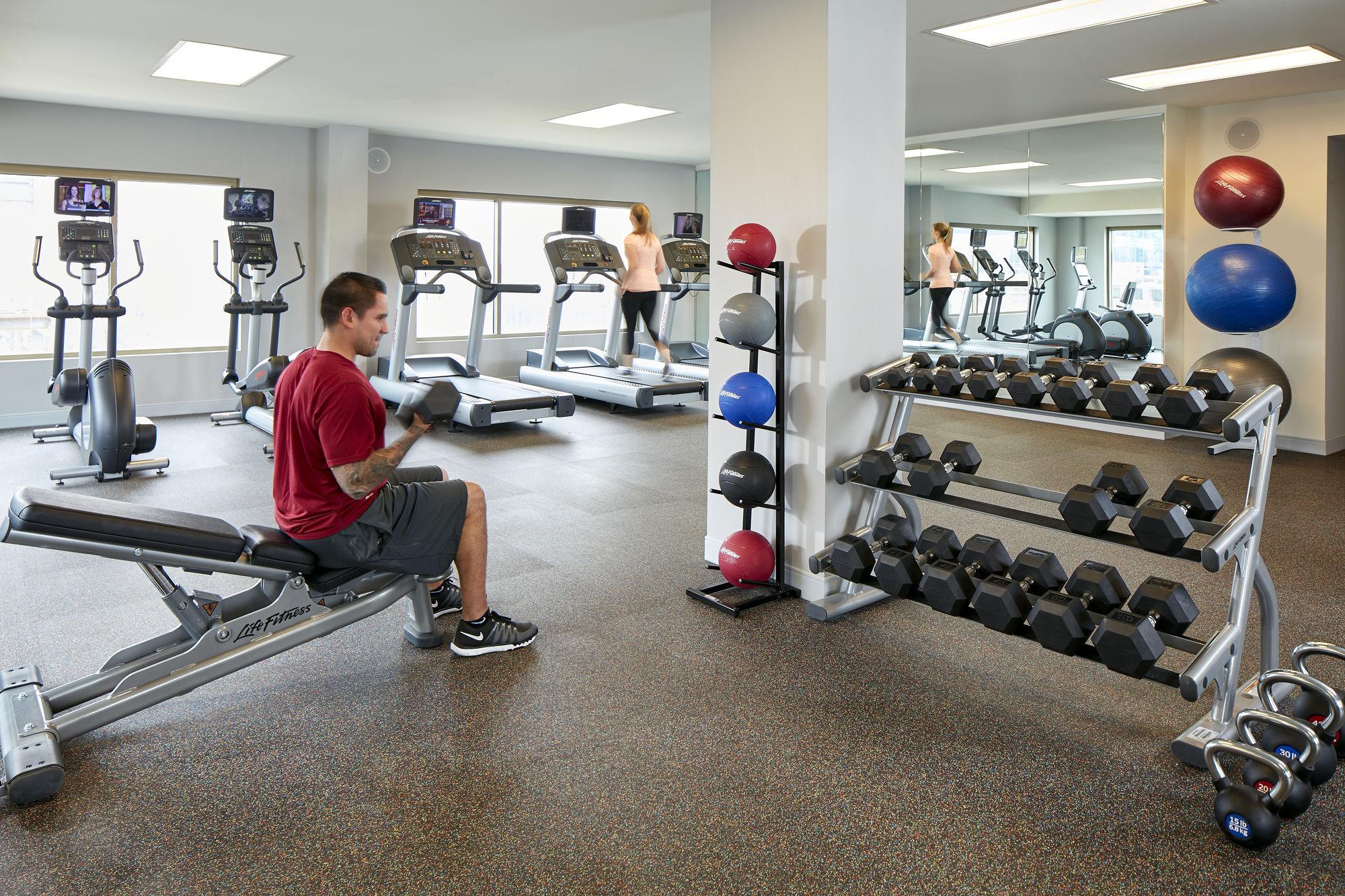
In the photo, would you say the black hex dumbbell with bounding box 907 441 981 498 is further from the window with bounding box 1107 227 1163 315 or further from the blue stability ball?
the window with bounding box 1107 227 1163 315

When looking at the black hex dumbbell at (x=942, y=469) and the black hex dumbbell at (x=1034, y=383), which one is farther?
the black hex dumbbell at (x=942, y=469)

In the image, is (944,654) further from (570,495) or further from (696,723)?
(570,495)

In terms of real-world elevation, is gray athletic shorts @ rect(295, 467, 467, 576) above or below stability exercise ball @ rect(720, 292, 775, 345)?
below

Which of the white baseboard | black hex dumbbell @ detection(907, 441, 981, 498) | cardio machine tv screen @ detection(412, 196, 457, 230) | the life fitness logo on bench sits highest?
cardio machine tv screen @ detection(412, 196, 457, 230)

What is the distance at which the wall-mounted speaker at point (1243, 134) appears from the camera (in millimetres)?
6160

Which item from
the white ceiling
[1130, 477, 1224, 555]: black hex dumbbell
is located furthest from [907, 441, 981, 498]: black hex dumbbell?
the white ceiling

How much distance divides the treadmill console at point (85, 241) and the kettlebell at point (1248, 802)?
613 cm

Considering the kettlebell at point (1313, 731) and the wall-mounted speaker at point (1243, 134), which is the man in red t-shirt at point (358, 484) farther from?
the wall-mounted speaker at point (1243, 134)

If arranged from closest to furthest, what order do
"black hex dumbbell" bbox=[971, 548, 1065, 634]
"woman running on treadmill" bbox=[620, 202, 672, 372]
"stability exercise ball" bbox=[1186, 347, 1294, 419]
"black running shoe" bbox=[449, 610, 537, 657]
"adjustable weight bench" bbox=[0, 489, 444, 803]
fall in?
"adjustable weight bench" bbox=[0, 489, 444, 803] < "black hex dumbbell" bbox=[971, 548, 1065, 634] < "black running shoe" bbox=[449, 610, 537, 657] < "stability exercise ball" bbox=[1186, 347, 1294, 419] < "woman running on treadmill" bbox=[620, 202, 672, 372]

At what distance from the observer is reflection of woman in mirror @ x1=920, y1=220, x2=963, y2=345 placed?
26.7 ft

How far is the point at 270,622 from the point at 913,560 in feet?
5.86

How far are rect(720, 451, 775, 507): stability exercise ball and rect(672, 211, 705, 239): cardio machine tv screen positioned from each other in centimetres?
566

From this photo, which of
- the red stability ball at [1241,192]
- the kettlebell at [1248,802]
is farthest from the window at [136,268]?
the kettlebell at [1248,802]

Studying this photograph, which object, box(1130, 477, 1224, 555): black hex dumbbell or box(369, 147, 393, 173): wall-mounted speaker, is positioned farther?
box(369, 147, 393, 173): wall-mounted speaker
